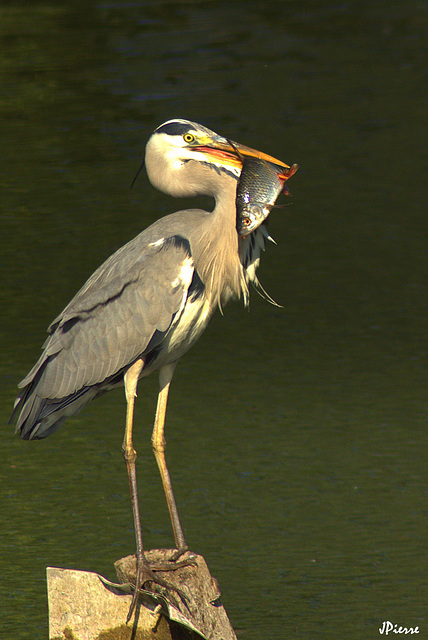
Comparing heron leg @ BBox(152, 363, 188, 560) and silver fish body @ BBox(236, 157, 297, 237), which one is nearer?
silver fish body @ BBox(236, 157, 297, 237)

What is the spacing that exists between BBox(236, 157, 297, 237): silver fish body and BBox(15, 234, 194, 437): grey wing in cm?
34

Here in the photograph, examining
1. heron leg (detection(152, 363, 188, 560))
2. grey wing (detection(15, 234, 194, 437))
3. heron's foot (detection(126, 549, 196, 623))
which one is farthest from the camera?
heron leg (detection(152, 363, 188, 560))

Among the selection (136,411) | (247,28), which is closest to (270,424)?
(136,411)

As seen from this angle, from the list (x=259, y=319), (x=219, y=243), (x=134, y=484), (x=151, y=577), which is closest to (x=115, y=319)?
(x=219, y=243)

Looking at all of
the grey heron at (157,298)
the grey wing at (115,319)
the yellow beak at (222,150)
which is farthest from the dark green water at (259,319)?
the yellow beak at (222,150)

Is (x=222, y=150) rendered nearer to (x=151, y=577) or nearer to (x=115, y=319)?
(x=115, y=319)

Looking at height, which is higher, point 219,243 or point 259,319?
point 219,243

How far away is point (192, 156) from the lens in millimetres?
5504

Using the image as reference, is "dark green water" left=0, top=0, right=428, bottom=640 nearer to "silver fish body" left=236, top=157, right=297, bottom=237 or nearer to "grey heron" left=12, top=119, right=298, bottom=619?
"grey heron" left=12, top=119, right=298, bottom=619

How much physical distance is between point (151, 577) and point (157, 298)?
1155 millimetres

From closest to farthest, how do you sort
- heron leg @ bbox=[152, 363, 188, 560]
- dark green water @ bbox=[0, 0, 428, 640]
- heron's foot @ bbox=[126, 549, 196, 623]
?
heron's foot @ bbox=[126, 549, 196, 623] → heron leg @ bbox=[152, 363, 188, 560] → dark green water @ bbox=[0, 0, 428, 640]

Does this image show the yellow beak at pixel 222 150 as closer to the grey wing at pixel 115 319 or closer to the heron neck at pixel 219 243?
the heron neck at pixel 219 243

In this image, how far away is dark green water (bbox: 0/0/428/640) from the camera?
572 centimetres

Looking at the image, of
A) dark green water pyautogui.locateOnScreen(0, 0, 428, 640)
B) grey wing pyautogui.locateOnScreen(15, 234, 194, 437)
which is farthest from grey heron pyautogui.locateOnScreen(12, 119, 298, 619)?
dark green water pyautogui.locateOnScreen(0, 0, 428, 640)
